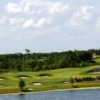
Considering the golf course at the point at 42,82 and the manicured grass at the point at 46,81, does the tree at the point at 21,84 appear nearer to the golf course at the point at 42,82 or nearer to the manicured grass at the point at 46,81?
the golf course at the point at 42,82

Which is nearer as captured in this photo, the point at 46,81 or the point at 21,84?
the point at 21,84

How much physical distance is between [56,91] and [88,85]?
9595 mm

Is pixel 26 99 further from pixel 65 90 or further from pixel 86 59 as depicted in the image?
pixel 86 59

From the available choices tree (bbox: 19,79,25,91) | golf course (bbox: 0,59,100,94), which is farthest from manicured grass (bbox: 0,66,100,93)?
tree (bbox: 19,79,25,91)

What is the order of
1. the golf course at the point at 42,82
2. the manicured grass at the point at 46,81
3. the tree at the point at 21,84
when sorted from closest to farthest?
the tree at the point at 21,84 < the golf course at the point at 42,82 < the manicured grass at the point at 46,81

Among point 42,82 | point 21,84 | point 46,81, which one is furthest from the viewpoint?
point 46,81

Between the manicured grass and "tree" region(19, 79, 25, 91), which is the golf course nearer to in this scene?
the manicured grass

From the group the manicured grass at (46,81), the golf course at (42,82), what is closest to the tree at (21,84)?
the golf course at (42,82)

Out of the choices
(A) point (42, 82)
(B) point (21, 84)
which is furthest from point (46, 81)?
(B) point (21, 84)

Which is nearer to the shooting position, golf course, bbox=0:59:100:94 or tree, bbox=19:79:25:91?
tree, bbox=19:79:25:91

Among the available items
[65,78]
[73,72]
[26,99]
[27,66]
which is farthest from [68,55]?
[26,99]

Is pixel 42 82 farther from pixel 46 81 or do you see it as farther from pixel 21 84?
pixel 21 84

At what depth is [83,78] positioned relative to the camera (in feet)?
354

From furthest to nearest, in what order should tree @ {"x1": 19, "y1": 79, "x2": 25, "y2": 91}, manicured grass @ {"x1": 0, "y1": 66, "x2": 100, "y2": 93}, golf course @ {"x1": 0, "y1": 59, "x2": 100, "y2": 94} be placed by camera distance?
manicured grass @ {"x1": 0, "y1": 66, "x2": 100, "y2": 93} → golf course @ {"x1": 0, "y1": 59, "x2": 100, "y2": 94} → tree @ {"x1": 19, "y1": 79, "x2": 25, "y2": 91}
